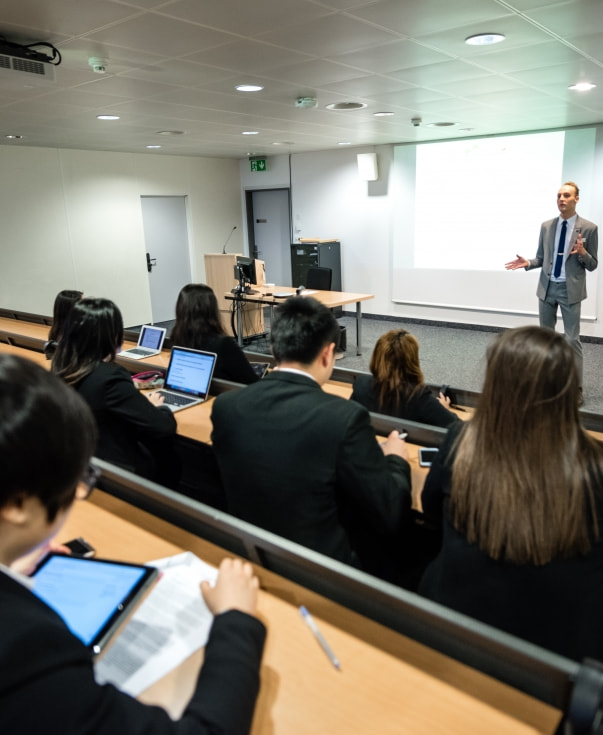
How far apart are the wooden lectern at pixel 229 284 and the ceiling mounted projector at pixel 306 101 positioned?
9.42 ft

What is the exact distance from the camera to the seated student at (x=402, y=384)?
7.38ft

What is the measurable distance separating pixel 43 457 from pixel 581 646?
1186 mm

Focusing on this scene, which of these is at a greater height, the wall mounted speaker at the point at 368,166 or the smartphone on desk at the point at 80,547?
the wall mounted speaker at the point at 368,166

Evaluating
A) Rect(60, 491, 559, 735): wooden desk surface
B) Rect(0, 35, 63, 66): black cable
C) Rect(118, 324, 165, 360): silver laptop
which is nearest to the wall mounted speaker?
Rect(118, 324, 165, 360): silver laptop

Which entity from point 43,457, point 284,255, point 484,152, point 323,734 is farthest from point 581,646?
point 284,255

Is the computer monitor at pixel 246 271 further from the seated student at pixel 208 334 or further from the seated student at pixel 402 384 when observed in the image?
the seated student at pixel 402 384

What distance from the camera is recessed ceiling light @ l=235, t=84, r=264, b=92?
385cm

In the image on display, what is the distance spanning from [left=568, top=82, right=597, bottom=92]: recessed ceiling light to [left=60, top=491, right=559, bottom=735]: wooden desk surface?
4395 millimetres

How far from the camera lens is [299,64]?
10.9ft

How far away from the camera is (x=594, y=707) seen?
79 centimetres

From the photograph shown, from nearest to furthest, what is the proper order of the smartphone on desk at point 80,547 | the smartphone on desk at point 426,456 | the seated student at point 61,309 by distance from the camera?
→ the smartphone on desk at point 80,547 → the smartphone on desk at point 426,456 → the seated student at point 61,309

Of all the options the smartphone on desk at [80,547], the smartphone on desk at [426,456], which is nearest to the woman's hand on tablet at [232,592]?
the smartphone on desk at [80,547]

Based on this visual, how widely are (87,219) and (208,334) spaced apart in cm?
545

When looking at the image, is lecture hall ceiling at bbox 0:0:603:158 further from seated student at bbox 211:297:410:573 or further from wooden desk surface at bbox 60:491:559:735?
wooden desk surface at bbox 60:491:559:735
